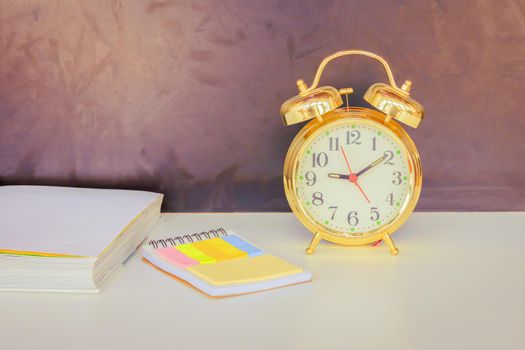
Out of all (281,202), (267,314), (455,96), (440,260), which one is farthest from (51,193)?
(455,96)

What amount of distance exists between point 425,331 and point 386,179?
0.46m

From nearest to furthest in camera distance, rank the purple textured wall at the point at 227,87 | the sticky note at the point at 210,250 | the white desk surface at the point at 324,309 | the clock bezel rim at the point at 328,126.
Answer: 1. the white desk surface at the point at 324,309
2. the sticky note at the point at 210,250
3. the clock bezel rim at the point at 328,126
4. the purple textured wall at the point at 227,87

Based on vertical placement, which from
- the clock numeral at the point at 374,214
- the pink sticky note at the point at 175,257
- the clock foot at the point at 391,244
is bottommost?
the pink sticky note at the point at 175,257

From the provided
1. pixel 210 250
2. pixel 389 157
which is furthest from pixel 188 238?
pixel 389 157

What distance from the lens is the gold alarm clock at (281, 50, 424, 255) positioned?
1.29 metres

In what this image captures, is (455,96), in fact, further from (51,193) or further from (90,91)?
(51,193)

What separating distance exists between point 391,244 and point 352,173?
17 centimetres

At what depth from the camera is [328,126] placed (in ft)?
4.23

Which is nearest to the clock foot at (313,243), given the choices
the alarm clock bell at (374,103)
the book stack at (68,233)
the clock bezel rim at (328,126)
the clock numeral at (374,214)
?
the clock bezel rim at (328,126)

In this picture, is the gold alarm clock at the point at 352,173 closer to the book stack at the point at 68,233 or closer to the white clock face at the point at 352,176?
the white clock face at the point at 352,176

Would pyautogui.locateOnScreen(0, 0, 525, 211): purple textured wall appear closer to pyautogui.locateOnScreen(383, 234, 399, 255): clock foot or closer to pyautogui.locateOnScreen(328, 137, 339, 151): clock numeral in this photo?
pyautogui.locateOnScreen(328, 137, 339, 151): clock numeral

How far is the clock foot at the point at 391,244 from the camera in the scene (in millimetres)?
1234

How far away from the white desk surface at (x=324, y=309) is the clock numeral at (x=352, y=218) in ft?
0.18

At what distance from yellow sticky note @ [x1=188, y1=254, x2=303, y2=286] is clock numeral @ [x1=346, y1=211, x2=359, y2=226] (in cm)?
21
